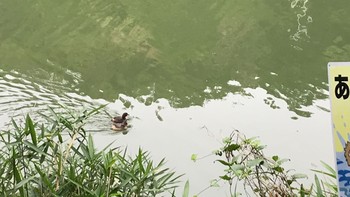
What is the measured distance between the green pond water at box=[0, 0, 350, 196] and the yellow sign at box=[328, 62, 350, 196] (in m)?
1.39

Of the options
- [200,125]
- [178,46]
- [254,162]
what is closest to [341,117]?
[254,162]

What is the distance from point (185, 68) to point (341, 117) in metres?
3.27

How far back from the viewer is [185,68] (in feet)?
14.4

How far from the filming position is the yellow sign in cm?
117

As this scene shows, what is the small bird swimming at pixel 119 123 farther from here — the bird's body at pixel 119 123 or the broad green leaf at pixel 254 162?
the broad green leaf at pixel 254 162

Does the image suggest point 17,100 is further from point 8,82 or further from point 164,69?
point 164,69

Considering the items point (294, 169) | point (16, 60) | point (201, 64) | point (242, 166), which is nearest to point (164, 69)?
point (201, 64)

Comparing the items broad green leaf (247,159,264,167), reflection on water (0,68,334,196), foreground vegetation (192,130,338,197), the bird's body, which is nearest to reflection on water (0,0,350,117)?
reflection on water (0,68,334,196)

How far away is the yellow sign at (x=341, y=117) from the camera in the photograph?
1.17 metres

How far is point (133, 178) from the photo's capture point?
63.3 inches

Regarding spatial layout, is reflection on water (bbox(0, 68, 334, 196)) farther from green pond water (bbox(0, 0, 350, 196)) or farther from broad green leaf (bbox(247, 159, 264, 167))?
broad green leaf (bbox(247, 159, 264, 167))

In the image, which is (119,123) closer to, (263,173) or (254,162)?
(263,173)

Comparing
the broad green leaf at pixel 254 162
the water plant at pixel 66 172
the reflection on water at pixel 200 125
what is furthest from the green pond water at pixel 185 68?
the water plant at pixel 66 172

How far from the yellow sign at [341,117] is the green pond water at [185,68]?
1.39 metres
